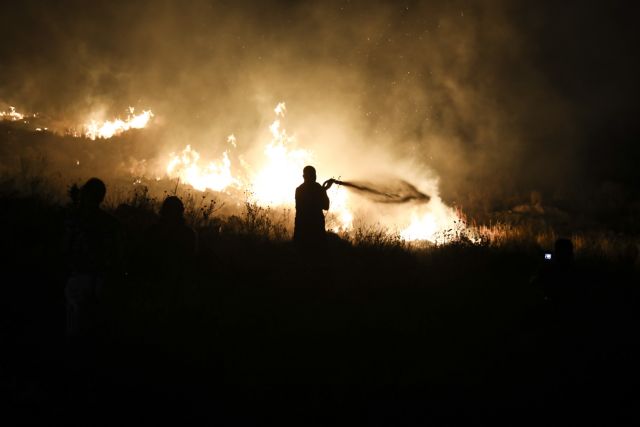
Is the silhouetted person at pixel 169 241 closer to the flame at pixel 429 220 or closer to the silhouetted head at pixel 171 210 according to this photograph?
the silhouetted head at pixel 171 210

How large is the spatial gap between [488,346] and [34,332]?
591 cm

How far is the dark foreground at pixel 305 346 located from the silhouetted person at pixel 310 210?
0.35 metres

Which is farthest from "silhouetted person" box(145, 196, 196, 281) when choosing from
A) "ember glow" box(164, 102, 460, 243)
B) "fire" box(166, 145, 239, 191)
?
"fire" box(166, 145, 239, 191)

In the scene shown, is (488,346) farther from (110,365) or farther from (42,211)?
(42,211)

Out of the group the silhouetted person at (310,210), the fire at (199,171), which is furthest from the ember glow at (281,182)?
the silhouetted person at (310,210)

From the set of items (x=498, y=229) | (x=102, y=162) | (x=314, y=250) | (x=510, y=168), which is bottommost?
(x=314, y=250)

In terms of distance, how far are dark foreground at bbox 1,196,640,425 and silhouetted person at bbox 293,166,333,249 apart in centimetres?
35

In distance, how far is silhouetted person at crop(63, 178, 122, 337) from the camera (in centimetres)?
551

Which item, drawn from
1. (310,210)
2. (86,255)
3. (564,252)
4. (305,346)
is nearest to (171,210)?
(86,255)

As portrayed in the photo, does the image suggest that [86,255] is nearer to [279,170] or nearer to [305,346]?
[305,346]

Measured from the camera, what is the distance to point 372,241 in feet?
37.4

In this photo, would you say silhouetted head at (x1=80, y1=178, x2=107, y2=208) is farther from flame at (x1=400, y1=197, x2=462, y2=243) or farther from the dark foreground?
flame at (x1=400, y1=197, x2=462, y2=243)

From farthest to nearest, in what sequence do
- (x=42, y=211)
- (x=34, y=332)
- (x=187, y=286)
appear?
(x=42, y=211)
(x=187, y=286)
(x=34, y=332)

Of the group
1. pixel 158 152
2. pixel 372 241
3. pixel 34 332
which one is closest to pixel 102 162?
pixel 158 152
